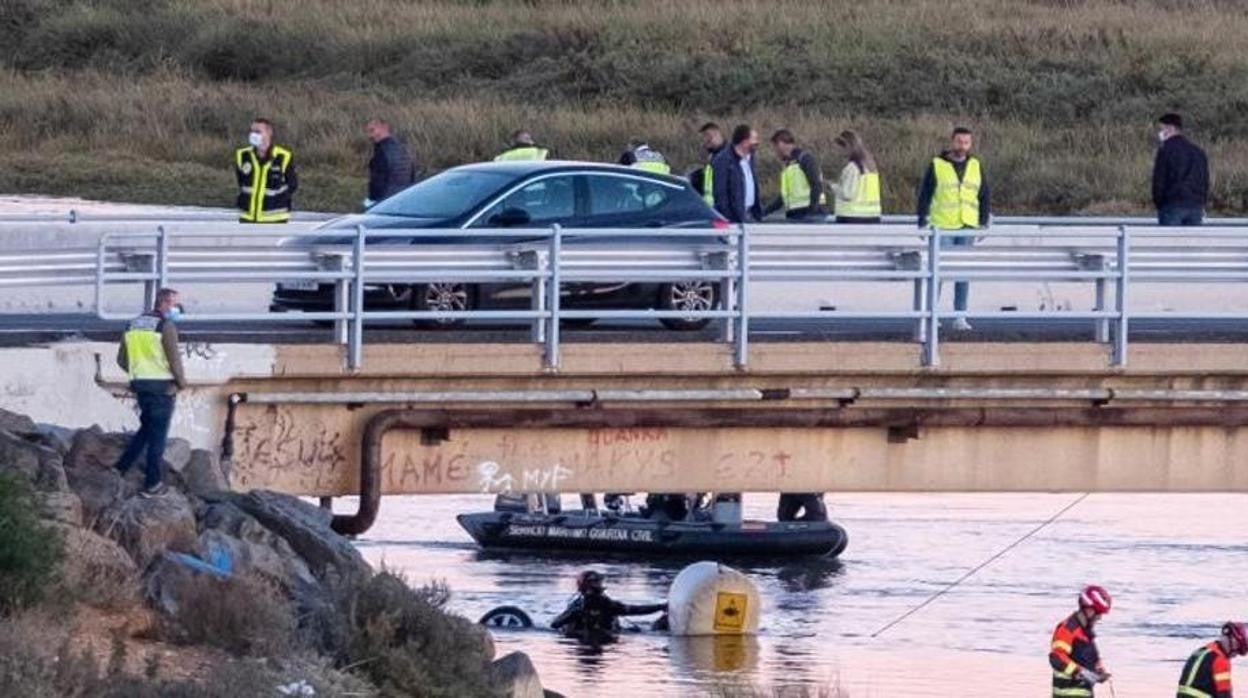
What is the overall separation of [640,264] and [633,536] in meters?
15.0

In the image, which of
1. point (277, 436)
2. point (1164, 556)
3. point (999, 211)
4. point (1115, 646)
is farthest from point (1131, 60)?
point (277, 436)

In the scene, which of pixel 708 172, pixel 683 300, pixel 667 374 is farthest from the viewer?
pixel 708 172

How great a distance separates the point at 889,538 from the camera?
35.5m

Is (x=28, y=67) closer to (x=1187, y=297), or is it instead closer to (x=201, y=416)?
(x=1187, y=297)

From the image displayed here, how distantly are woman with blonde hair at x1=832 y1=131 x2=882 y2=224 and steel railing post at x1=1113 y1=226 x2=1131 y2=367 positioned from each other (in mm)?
4845

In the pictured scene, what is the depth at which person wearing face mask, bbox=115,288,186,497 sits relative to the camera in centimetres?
1638

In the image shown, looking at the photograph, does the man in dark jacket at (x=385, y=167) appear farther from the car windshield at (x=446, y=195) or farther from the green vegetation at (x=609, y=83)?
the green vegetation at (x=609, y=83)

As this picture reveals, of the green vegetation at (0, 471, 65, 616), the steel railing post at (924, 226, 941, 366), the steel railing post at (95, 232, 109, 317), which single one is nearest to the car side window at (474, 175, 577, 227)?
the steel railing post at (924, 226, 941, 366)

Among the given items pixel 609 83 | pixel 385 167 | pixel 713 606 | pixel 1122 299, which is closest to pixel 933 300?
pixel 1122 299

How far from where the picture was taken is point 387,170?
24.7 m

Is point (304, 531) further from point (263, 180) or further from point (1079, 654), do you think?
point (263, 180)

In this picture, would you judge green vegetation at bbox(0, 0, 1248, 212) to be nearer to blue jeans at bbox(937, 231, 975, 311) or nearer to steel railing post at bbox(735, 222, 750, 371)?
blue jeans at bbox(937, 231, 975, 311)

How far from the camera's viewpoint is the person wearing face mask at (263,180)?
75.4ft

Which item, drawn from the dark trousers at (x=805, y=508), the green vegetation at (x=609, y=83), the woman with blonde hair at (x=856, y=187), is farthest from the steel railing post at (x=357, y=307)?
the green vegetation at (x=609, y=83)
